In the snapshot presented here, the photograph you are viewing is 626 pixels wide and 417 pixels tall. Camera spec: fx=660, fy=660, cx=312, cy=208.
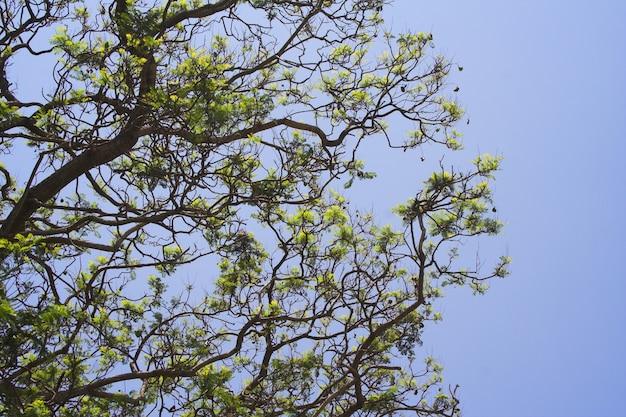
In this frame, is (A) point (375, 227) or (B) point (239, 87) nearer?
(B) point (239, 87)

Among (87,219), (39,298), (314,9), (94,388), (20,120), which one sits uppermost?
(314,9)

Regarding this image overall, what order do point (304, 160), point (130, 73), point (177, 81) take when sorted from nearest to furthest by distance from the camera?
1. point (130, 73)
2. point (177, 81)
3. point (304, 160)

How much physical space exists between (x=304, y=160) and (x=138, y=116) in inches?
58.2

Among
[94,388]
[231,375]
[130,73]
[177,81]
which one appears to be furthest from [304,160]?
[94,388]

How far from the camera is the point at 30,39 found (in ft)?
19.8

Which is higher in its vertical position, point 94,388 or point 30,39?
point 30,39

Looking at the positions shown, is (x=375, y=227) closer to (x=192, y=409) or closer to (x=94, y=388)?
(x=192, y=409)

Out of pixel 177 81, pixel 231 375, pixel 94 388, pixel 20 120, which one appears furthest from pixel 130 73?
pixel 231 375

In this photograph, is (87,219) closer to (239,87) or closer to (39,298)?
(39,298)

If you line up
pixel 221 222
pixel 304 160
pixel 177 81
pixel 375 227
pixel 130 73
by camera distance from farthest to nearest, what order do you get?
1. pixel 375 227
2. pixel 221 222
3. pixel 304 160
4. pixel 177 81
5. pixel 130 73

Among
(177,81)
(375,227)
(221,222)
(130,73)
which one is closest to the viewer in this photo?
(130,73)

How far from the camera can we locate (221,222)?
A: 6.33 m

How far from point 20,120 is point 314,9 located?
2.80 metres

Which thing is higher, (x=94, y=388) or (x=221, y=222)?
(x=221, y=222)
